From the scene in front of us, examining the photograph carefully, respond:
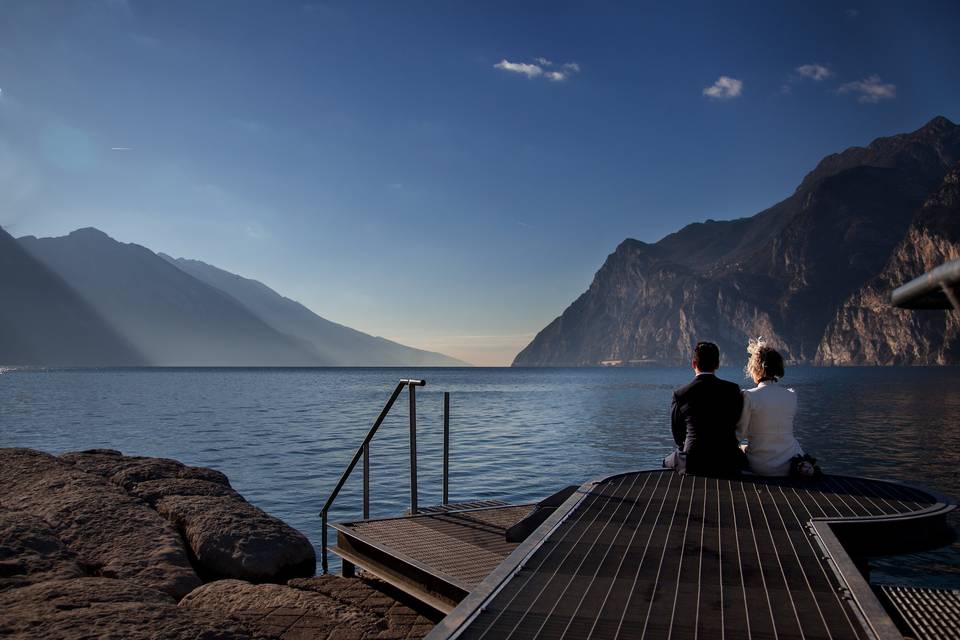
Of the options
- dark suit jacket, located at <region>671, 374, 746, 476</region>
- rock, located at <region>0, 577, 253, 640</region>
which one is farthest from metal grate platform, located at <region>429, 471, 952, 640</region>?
rock, located at <region>0, 577, 253, 640</region>

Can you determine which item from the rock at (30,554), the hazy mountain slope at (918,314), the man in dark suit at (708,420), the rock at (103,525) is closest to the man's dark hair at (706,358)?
the man in dark suit at (708,420)

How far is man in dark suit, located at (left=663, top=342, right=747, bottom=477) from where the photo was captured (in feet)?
24.0

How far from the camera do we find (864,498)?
22.5 feet

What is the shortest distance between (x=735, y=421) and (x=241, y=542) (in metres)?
6.01

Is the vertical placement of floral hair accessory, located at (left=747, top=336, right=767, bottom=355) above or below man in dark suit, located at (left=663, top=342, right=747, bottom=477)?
above

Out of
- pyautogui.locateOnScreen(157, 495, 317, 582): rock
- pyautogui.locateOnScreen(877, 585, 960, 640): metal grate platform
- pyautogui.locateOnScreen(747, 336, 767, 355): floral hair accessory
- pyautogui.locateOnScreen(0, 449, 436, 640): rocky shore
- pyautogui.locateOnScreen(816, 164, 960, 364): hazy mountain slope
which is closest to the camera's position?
pyautogui.locateOnScreen(877, 585, 960, 640): metal grate platform

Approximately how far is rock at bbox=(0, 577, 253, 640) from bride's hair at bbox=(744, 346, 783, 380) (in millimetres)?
5626

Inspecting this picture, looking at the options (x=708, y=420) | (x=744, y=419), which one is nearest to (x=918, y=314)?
(x=744, y=419)

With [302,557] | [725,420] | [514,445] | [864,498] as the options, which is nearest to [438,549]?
[302,557]

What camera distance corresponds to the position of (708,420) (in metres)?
7.39

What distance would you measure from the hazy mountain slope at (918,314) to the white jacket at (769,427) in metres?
173

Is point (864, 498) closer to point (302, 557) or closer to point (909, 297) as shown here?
point (909, 297)

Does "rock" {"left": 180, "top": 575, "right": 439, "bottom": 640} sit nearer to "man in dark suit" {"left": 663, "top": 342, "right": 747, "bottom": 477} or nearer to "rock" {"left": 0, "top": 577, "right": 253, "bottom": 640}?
"rock" {"left": 0, "top": 577, "right": 253, "bottom": 640}

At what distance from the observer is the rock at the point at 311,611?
5746 millimetres
